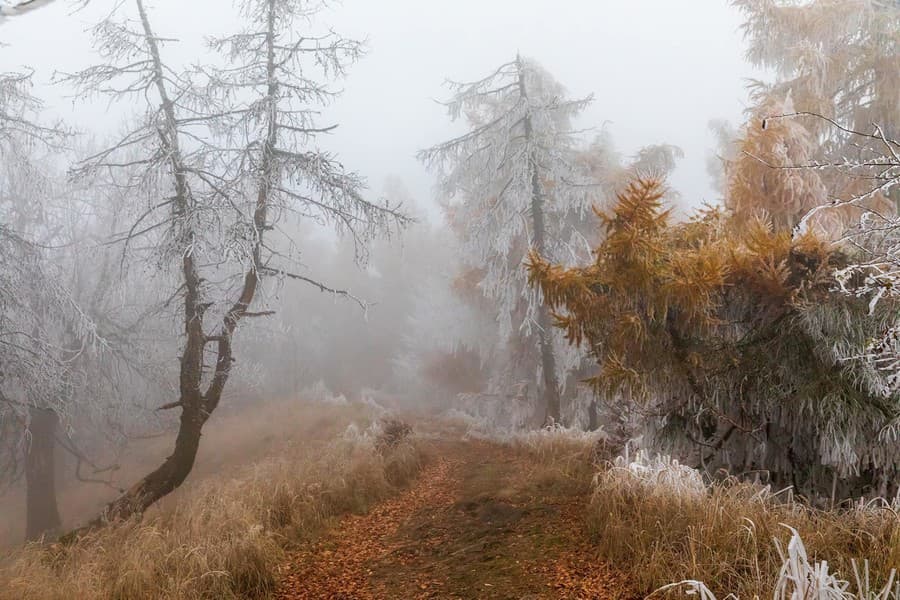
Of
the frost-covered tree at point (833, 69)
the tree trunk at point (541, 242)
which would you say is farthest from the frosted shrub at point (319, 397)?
the frost-covered tree at point (833, 69)

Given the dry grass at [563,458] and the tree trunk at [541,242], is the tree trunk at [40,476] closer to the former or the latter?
the dry grass at [563,458]

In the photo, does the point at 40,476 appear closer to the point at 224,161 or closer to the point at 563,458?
the point at 224,161

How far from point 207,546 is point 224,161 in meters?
5.08

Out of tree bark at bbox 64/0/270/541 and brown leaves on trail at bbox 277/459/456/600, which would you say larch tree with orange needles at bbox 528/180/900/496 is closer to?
brown leaves on trail at bbox 277/459/456/600

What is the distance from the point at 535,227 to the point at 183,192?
704cm

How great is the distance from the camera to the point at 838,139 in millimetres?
8906

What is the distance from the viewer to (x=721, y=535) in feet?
10.9

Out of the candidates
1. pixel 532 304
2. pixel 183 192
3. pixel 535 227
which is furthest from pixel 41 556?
pixel 535 227

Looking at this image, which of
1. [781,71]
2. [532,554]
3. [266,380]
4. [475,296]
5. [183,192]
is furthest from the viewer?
[266,380]

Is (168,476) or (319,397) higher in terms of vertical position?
(168,476)

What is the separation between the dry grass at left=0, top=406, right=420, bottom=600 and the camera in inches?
143

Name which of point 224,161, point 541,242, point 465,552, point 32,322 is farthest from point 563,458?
point 32,322

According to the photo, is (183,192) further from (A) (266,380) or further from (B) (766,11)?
(A) (266,380)

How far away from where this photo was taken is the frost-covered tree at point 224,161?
21.5 feet
